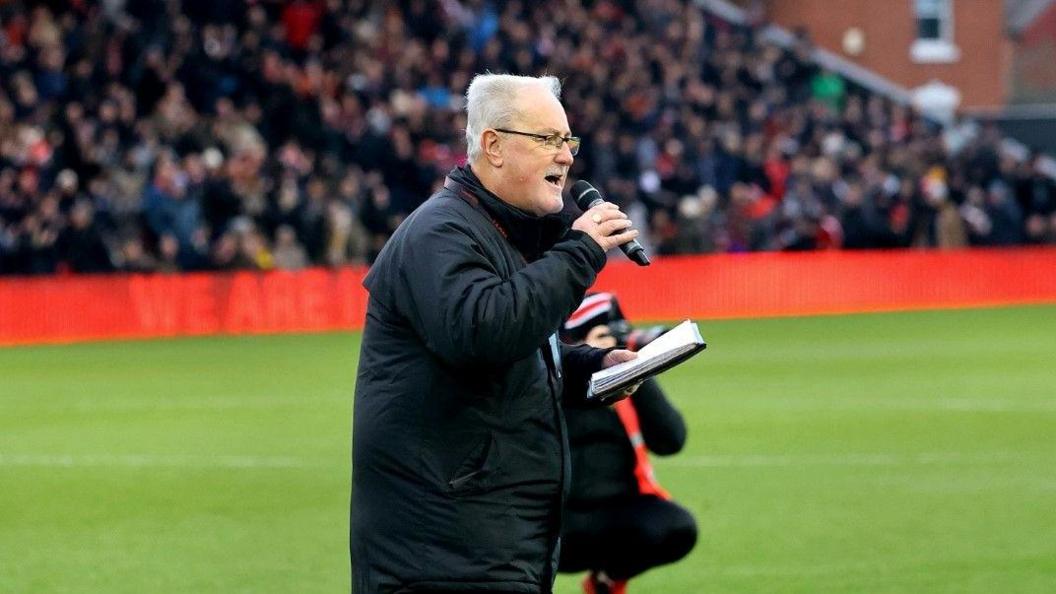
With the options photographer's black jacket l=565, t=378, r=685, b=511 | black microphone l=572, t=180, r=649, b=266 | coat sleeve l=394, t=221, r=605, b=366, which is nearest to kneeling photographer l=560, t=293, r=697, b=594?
photographer's black jacket l=565, t=378, r=685, b=511

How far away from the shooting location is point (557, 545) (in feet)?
16.3

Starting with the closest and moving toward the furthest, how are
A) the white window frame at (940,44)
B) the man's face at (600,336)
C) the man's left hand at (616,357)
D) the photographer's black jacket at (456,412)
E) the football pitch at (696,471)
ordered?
the photographer's black jacket at (456,412)
the man's left hand at (616,357)
the man's face at (600,336)
the football pitch at (696,471)
the white window frame at (940,44)

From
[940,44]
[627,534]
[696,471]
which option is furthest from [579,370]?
[940,44]

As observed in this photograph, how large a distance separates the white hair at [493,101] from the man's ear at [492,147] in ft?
0.04

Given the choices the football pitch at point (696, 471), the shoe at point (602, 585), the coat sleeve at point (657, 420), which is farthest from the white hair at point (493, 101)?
the football pitch at point (696, 471)

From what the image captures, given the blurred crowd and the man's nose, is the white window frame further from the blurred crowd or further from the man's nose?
the man's nose

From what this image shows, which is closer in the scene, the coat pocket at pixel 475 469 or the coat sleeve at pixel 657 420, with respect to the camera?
the coat pocket at pixel 475 469

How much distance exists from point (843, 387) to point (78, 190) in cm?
1162

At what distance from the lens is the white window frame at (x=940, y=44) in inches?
1914

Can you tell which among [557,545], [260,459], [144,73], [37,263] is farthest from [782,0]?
[557,545]

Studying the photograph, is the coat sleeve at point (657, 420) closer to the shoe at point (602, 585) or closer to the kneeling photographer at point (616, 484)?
the kneeling photographer at point (616, 484)

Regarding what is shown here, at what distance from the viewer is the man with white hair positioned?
15.1 ft

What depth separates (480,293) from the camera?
14.7ft

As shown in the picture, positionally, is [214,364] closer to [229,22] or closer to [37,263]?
[37,263]
